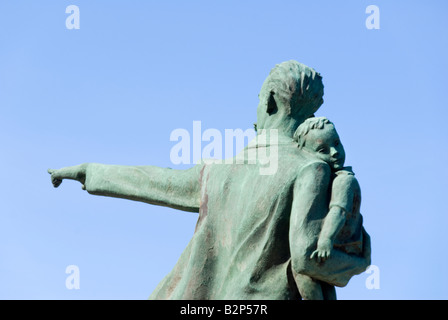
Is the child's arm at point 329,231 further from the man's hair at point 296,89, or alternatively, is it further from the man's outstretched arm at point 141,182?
the man's outstretched arm at point 141,182

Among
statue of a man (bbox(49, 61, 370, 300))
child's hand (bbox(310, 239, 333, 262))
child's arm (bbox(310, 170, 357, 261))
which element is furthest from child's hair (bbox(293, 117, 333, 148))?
child's hand (bbox(310, 239, 333, 262))

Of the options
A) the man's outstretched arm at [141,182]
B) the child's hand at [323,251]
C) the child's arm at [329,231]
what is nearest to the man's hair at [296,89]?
the man's outstretched arm at [141,182]

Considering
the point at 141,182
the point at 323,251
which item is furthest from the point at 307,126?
the point at 141,182

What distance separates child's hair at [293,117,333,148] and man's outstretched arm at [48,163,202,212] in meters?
1.09

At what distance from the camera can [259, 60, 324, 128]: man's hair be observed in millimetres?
11680

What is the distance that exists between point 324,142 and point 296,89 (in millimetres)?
713

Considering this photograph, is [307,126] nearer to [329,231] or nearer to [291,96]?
[291,96]

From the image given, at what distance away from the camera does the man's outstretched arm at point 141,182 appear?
11930 millimetres

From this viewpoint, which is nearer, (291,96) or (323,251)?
(323,251)

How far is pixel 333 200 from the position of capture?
35.8 feet

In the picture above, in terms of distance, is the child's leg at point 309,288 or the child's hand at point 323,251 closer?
the child's hand at point 323,251

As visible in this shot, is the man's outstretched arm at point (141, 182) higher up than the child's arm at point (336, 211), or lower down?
higher up
